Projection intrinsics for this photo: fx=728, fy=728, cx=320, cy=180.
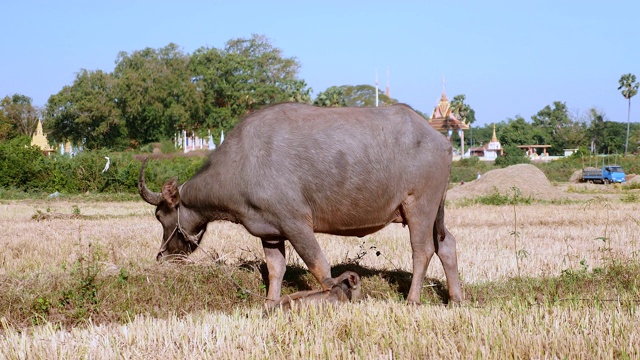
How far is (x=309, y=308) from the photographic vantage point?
20.6 feet

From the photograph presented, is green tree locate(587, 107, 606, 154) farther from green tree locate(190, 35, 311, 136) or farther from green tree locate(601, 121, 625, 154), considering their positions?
green tree locate(190, 35, 311, 136)

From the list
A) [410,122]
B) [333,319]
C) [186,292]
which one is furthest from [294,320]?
[410,122]

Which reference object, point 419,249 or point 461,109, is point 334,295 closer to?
point 419,249

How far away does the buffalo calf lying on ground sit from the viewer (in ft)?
21.5

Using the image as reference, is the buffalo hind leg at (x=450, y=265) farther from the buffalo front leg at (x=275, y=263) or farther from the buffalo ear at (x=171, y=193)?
the buffalo ear at (x=171, y=193)

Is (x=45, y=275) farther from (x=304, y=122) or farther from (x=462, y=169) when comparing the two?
(x=462, y=169)

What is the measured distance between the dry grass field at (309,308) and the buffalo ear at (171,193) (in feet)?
2.04

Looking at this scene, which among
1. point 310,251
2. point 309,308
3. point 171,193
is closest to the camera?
point 309,308

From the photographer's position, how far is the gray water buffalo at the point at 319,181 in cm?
684

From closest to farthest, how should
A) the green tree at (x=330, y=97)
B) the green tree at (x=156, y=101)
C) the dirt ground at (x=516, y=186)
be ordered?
the dirt ground at (x=516, y=186) → the green tree at (x=330, y=97) → the green tree at (x=156, y=101)

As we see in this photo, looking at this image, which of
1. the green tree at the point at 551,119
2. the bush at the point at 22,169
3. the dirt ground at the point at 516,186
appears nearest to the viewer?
the dirt ground at the point at 516,186

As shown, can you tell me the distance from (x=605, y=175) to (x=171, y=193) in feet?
138

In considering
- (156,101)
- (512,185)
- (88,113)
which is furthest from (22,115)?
(512,185)

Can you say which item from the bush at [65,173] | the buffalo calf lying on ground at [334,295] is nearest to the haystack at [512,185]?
the bush at [65,173]
